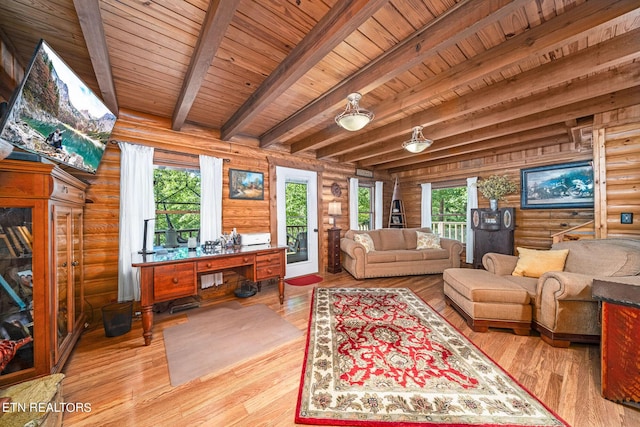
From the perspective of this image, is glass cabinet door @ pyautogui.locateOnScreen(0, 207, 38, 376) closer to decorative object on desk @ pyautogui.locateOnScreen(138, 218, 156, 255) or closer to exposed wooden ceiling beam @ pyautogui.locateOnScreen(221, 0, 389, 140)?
decorative object on desk @ pyautogui.locateOnScreen(138, 218, 156, 255)

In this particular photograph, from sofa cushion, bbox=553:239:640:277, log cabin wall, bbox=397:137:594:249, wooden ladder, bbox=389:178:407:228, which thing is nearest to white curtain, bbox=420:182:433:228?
log cabin wall, bbox=397:137:594:249

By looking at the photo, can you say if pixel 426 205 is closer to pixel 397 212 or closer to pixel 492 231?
pixel 397 212

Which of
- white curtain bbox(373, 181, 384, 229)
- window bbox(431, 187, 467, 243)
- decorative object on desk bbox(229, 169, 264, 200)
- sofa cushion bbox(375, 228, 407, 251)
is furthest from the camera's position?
white curtain bbox(373, 181, 384, 229)

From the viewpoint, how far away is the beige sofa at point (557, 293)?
6.30 feet

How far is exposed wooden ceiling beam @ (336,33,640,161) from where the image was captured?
163 centimetres

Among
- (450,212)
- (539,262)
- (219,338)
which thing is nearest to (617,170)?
(539,262)

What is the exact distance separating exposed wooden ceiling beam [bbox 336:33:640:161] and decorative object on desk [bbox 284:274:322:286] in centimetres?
273

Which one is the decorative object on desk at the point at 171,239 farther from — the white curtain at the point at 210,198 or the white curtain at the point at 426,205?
the white curtain at the point at 426,205

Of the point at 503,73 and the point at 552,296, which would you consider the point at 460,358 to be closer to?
the point at 552,296

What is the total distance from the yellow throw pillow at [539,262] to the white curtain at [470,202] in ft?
8.28

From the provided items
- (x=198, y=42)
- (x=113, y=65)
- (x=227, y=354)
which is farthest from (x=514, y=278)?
(x=113, y=65)

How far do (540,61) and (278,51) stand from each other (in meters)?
2.26

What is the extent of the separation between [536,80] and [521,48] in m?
0.64

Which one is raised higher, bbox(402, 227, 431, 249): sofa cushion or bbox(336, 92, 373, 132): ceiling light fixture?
bbox(336, 92, 373, 132): ceiling light fixture
